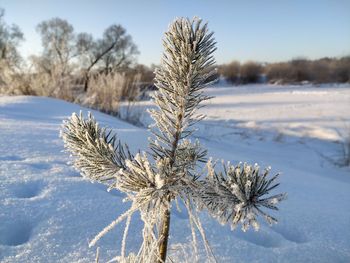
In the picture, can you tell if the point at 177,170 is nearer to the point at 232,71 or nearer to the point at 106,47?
the point at 232,71

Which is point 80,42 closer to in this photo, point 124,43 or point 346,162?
point 124,43

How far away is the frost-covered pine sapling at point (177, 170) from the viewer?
0.54 m

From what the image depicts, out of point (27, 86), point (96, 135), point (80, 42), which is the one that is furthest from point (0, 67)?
point (80, 42)

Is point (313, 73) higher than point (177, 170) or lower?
lower

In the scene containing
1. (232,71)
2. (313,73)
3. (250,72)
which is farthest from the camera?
(232,71)

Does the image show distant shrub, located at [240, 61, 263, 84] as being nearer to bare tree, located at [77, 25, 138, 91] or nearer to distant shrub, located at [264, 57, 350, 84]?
distant shrub, located at [264, 57, 350, 84]

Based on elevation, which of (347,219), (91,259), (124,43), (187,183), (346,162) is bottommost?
(346,162)

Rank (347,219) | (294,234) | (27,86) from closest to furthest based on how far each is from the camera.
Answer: (294,234) → (347,219) → (27,86)

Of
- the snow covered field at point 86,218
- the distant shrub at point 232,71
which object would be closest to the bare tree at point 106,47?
the distant shrub at point 232,71

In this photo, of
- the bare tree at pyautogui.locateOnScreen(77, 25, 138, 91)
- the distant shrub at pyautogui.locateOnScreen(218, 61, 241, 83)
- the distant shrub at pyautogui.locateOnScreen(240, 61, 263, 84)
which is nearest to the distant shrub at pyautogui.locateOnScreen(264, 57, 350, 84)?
the distant shrub at pyautogui.locateOnScreen(240, 61, 263, 84)

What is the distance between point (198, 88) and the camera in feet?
1.85

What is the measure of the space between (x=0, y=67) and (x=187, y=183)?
6945 millimetres

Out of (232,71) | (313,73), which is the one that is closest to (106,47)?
(232,71)

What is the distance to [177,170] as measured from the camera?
0.58 m
